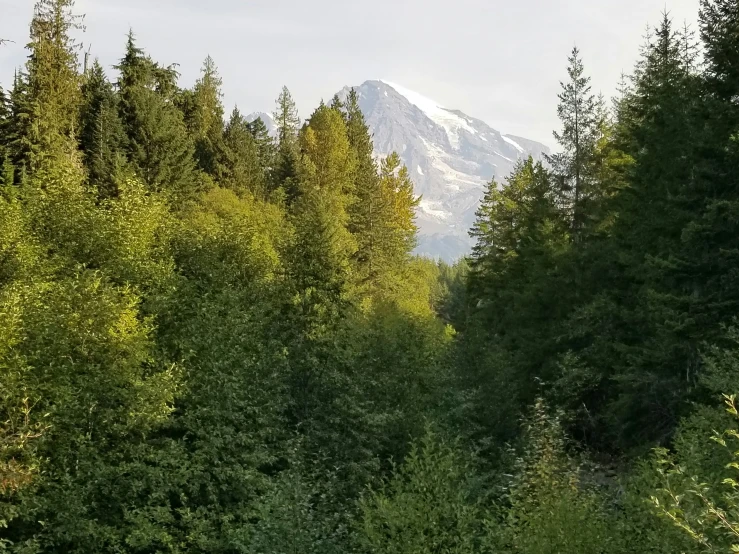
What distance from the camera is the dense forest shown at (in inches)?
533

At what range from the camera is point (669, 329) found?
17219mm

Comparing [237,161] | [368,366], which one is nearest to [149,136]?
[237,161]

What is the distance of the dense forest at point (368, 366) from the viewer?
533 inches

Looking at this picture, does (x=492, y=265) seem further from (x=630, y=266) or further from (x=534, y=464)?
(x=534, y=464)

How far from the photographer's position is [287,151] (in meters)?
57.1

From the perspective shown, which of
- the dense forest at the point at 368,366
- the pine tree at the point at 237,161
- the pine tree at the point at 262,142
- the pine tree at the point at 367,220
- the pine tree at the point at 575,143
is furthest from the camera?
the pine tree at the point at 262,142

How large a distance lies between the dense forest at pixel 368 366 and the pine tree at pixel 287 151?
63.0 ft

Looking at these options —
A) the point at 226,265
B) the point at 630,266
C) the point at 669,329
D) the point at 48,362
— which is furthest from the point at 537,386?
the point at 48,362

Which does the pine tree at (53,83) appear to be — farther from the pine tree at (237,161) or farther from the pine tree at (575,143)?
the pine tree at (575,143)

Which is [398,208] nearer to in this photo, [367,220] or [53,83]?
[367,220]

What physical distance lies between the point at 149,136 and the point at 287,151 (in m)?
19.9

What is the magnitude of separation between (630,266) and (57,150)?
30658mm

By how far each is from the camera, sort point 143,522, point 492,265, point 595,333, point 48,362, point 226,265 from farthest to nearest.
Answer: point 492,265 < point 226,265 < point 595,333 < point 48,362 < point 143,522

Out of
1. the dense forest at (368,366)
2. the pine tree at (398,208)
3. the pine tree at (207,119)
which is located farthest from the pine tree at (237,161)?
the dense forest at (368,366)
